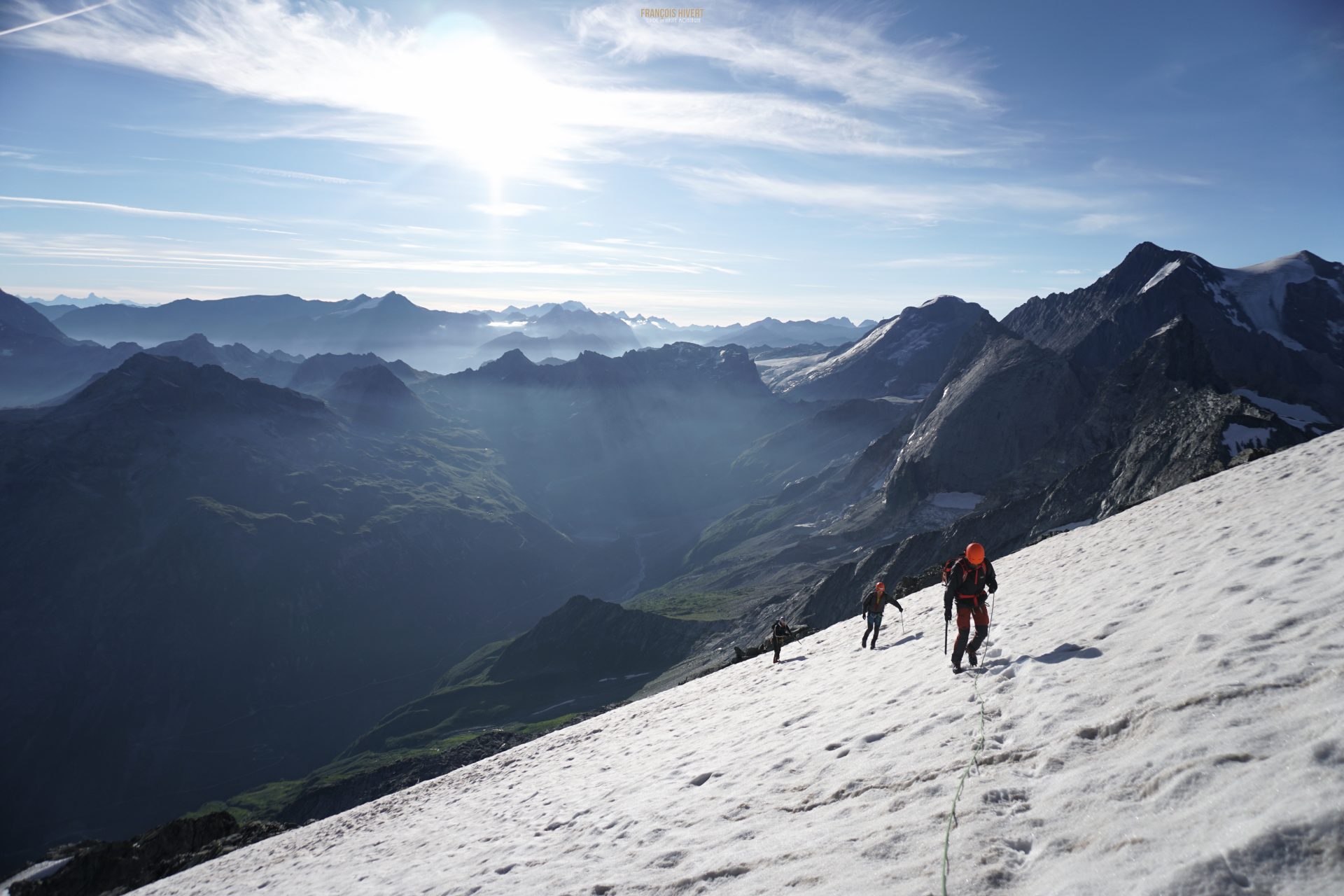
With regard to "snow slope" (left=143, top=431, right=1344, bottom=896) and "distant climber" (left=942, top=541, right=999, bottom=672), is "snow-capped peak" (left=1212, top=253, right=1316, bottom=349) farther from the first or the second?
"distant climber" (left=942, top=541, right=999, bottom=672)

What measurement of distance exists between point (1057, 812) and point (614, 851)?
7228mm

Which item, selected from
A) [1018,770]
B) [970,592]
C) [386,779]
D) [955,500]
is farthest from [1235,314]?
[1018,770]

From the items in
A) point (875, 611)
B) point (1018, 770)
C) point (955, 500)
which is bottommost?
point (955, 500)

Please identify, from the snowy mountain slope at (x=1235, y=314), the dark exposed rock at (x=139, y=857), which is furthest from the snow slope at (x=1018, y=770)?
the snowy mountain slope at (x=1235, y=314)

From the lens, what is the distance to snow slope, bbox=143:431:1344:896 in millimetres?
6172

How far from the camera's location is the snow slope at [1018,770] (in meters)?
6.17

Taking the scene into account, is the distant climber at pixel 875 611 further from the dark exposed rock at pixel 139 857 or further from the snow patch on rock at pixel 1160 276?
the snow patch on rock at pixel 1160 276

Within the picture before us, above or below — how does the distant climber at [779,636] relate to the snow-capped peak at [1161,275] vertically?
below

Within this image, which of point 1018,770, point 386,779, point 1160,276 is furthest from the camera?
point 1160,276

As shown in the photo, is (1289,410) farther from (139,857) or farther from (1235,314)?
(1235,314)

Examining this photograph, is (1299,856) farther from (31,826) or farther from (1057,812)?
(31,826)

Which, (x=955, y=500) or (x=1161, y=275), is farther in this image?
(x=1161, y=275)

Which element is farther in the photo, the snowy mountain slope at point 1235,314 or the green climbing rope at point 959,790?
the snowy mountain slope at point 1235,314

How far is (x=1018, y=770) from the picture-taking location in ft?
27.9
